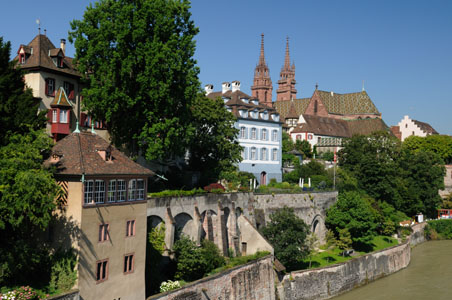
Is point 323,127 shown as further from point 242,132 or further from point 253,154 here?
point 242,132

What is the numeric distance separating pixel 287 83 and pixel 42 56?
115 meters

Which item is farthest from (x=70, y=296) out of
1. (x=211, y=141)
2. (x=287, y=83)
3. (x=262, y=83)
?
(x=287, y=83)

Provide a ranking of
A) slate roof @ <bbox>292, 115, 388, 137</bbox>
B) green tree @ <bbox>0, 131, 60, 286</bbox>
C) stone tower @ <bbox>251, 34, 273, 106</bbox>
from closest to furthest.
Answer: green tree @ <bbox>0, 131, 60, 286</bbox> → slate roof @ <bbox>292, 115, 388, 137</bbox> → stone tower @ <bbox>251, 34, 273, 106</bbox>

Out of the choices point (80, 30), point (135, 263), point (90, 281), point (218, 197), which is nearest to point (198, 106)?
point (218, 197)

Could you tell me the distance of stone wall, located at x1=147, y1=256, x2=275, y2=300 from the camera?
1144 inches

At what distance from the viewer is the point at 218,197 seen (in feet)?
128

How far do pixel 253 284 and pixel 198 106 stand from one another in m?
17.6

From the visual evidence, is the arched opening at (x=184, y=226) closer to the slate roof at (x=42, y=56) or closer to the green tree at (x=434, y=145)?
the slate roof at (x=42, y=56)

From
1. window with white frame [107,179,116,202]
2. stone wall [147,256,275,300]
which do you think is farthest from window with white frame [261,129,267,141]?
window with white frame [107,179,116,202]

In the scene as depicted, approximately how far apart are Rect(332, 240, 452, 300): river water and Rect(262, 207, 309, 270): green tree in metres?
5.61

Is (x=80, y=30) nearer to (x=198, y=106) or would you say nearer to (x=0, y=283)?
(x=198, y=106)

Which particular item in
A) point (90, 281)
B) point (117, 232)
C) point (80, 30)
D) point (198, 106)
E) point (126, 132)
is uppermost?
point (80, 30)

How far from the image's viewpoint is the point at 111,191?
1012 inches

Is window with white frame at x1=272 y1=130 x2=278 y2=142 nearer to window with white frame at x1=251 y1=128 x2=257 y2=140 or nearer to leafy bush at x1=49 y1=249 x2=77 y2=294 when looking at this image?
window with white frame at x1=251 y1=128 x2=257 y2=140
